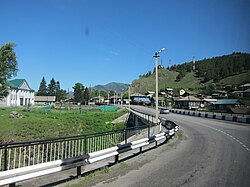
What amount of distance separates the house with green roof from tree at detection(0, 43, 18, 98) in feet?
133

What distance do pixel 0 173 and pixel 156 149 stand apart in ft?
28.3

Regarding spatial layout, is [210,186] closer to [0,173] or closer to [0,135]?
[0,173]

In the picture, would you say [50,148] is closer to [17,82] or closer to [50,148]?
[50,148]

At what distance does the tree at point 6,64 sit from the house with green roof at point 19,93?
40677 millimetres

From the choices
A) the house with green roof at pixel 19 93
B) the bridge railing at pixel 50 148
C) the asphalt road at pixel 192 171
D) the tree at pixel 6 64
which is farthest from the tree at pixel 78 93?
the asphalt road at pixel 192 171

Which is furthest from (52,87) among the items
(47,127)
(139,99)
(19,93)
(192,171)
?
(192,171)

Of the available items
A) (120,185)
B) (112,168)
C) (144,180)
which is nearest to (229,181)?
(144,180)

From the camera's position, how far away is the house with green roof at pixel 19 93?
80475mm

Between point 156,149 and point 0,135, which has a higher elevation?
point 156,149

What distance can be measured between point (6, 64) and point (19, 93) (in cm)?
5337

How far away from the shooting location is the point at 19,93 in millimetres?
88188

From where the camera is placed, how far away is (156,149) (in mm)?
12602

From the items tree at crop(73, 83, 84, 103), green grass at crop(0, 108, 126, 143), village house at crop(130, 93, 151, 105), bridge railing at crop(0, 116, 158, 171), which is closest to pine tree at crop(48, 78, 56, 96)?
tree at crop(73, 83, 84, 103)

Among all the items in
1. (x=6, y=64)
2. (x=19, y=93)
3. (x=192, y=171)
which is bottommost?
(x=192, y=171)
